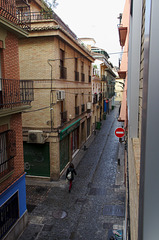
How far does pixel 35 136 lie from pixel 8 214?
5351mm

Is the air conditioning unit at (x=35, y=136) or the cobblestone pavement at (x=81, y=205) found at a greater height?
the air conditioning unit at (x=35, y=136)

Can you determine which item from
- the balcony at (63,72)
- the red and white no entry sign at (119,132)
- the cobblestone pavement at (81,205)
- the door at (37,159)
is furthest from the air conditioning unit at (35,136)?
the red and white no entry sign at (119,132)

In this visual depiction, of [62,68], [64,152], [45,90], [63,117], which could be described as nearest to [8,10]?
[45,90]

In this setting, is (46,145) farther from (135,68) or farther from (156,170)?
(156,170)

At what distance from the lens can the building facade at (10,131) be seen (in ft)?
23.7

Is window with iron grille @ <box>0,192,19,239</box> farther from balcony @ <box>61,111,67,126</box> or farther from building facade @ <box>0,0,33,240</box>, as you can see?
balcony @ <box>61,111,67,126</box>

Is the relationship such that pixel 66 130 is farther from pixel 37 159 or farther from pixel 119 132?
pixel 119 132

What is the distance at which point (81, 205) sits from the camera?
34.0 ft

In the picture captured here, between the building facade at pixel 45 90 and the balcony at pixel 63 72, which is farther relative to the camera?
the balcony at pixel 63 72

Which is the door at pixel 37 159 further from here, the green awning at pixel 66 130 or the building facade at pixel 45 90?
the green awning at pixel 66 130

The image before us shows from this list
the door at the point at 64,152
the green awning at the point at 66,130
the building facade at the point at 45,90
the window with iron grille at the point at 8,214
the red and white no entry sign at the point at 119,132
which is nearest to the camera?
the window with iron grille at the point at 8,214

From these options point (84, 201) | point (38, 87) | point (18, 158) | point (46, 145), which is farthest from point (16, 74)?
point (84, 201)

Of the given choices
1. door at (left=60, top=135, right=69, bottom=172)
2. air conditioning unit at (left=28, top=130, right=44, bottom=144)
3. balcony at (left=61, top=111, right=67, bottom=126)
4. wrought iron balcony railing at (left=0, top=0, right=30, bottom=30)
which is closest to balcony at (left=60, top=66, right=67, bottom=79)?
A: balcony at (left=61, top=111, right=67, bottom=126)

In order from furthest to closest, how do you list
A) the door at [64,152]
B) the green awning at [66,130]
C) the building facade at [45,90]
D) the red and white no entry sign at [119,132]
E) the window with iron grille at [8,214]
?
the door at [64,152] < the green awning at [66,130] < the red and white no entry sign at [119,132] < the building facade at [45,90] < the window with iron grille at [8,214]
